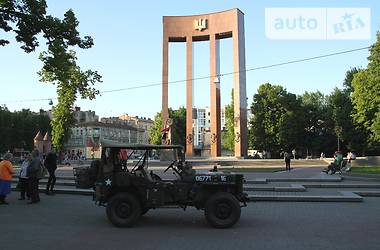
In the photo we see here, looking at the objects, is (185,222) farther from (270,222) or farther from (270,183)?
(270,183)

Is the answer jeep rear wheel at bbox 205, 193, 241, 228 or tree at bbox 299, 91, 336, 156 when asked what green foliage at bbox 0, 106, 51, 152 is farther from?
jeep rear wheel at bbox 205, 193, 241, 228

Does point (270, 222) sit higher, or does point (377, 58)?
point (377, 58)

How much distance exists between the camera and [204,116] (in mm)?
167250

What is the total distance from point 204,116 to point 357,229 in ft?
514

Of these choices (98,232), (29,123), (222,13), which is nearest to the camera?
(98,232)

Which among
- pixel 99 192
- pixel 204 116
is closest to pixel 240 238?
pixel 99 192

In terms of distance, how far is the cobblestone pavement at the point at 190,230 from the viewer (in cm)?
892

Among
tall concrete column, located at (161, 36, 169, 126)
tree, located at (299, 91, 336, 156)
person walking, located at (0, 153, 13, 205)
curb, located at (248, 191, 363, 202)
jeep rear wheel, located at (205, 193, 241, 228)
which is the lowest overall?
curb, located at (248, 191, 363, 202)

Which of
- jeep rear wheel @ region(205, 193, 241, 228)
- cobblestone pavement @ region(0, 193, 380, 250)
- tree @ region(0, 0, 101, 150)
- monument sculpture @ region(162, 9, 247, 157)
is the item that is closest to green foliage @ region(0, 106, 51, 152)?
monument sculpture @ region(162, 9, 247, 157)

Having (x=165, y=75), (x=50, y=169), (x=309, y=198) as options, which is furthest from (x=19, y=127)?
(x=309, y=198)

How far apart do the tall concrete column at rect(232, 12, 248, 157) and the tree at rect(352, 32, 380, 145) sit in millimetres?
13237

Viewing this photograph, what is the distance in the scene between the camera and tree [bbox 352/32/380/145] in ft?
160

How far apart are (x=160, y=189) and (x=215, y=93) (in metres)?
49.6

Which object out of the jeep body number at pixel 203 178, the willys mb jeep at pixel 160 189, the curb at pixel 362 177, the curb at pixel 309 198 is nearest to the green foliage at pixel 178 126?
the curb at pixel 362 177
